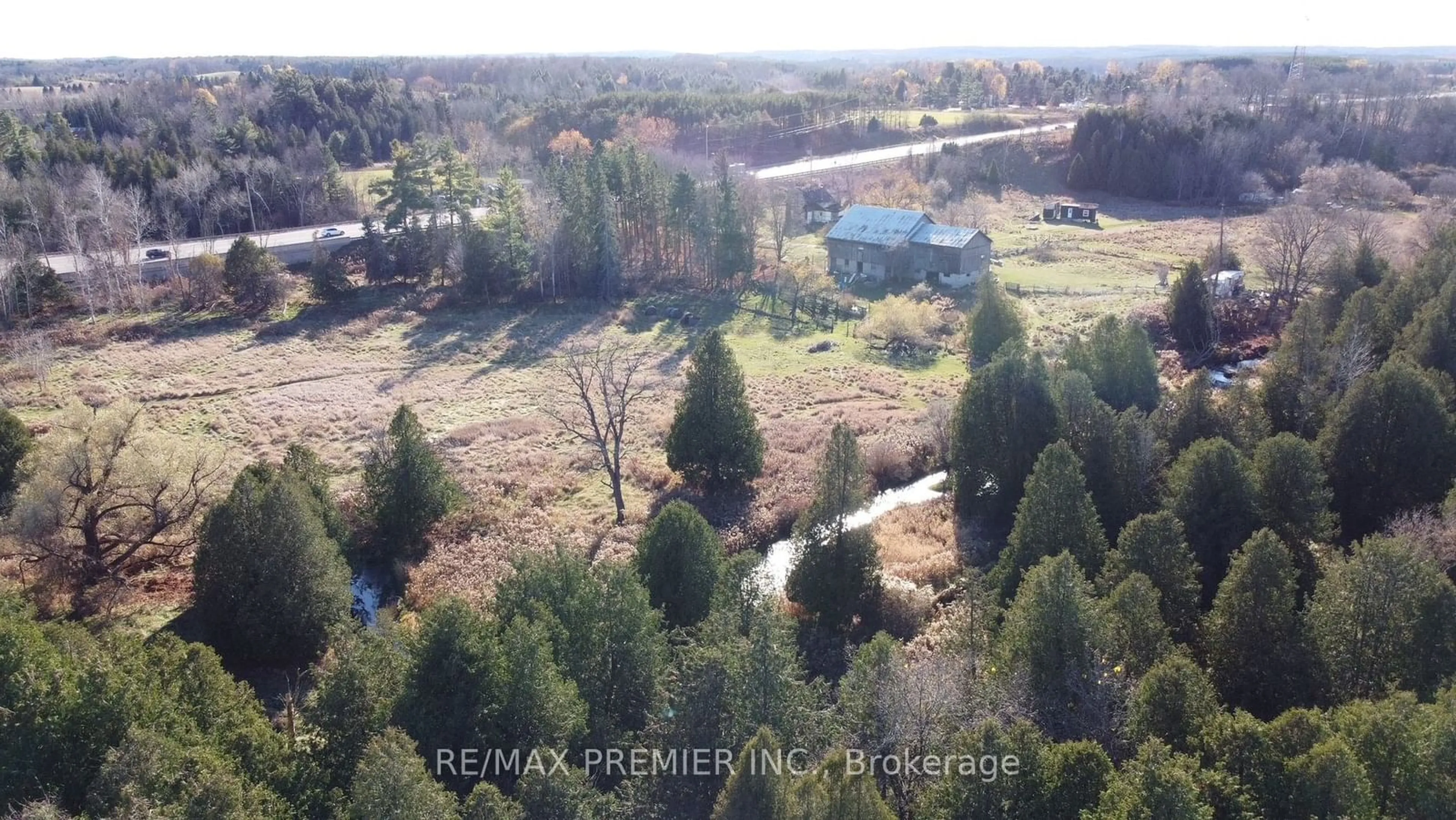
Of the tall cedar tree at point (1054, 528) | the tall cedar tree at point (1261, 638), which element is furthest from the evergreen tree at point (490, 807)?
the tall cedar tree at point (1261, 638)

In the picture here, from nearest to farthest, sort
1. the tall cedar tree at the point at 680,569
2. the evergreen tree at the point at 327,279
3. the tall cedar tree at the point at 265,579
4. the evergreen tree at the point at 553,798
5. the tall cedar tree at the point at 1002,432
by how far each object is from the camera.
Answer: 1. the evergreen tree at the point at 553,798
2. the tall cedar tree at the point at 680,569
3. the tall cedar tree at the point at 265,579
4. the tall cedar tree at the point at 1002,432
5. the evergreen tree at the point at 327,279

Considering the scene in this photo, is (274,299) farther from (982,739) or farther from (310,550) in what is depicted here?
(982,739)

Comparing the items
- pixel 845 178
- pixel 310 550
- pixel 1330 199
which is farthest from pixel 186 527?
pixel 1330 199

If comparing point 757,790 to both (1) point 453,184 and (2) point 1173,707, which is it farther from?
(1) point 453,184

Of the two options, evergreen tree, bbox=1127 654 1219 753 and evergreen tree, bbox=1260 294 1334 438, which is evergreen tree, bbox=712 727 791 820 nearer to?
evergreen tree, bbox=1127 654 1219 753

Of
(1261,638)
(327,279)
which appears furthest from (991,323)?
(327,279)

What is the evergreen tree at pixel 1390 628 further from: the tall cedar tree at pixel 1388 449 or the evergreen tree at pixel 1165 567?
the tall cedar tree at pixel 1388 449
